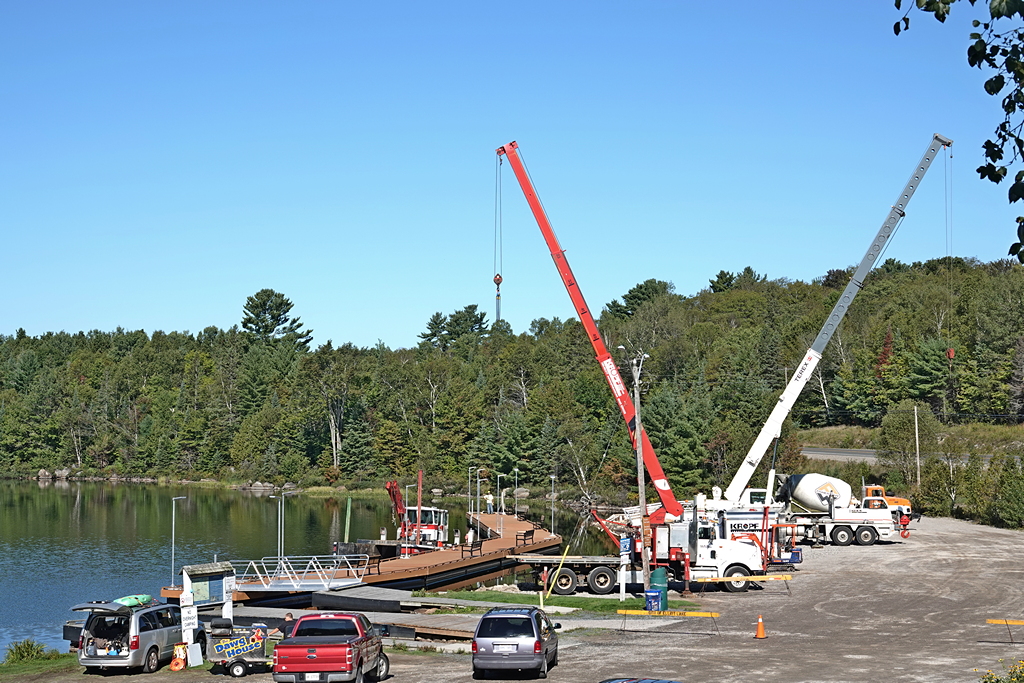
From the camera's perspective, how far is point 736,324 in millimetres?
174625

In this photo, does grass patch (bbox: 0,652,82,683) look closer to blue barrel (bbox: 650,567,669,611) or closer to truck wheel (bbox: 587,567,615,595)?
blue barrel (bbox: 650,567,669,611)

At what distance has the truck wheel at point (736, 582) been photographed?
146ft

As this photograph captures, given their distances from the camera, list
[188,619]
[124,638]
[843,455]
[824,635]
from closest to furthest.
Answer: [124,638] → [188,619] → [824,635] → [843,455]

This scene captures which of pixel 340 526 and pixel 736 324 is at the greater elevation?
pixel 736 324

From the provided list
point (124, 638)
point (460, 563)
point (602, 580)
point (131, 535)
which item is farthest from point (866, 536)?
point (131, 535)

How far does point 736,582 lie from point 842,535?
19.5m

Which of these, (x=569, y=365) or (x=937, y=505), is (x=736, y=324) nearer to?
(x=569, y=365)

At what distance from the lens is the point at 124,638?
2720cm

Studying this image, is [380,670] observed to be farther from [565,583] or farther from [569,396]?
[569,396]

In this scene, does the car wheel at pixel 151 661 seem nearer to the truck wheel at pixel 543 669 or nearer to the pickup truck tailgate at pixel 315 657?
the pickup truck tailgate at pixel 315 657

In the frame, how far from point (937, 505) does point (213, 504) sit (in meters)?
73.0

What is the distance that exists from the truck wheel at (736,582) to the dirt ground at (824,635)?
0.94 metres

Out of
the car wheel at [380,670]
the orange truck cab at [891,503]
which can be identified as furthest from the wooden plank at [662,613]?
the orange truck cab at [891,503]

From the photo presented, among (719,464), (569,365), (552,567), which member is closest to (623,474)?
(719,464)
